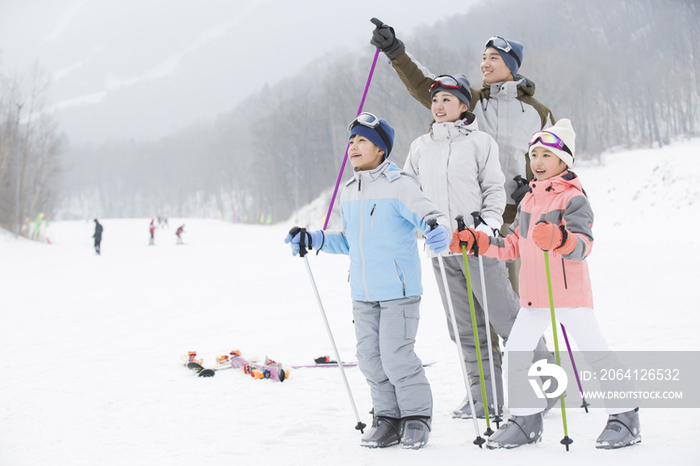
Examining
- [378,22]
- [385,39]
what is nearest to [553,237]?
[385,39]

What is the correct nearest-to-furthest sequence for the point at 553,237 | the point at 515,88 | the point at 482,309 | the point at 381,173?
the point at 553,237 → the point at 381,173 → the point at 482,309 → the point at 515,88

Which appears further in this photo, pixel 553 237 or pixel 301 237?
pixel 301 237

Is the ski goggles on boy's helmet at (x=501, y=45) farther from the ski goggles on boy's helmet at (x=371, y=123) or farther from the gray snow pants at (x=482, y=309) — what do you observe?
the gray snow pants at (x=482, y=309)

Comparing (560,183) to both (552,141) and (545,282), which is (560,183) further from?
(545,282)

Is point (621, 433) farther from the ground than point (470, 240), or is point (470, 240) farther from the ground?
point (470, 240)

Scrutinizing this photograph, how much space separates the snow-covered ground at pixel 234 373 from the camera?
7.79 feet

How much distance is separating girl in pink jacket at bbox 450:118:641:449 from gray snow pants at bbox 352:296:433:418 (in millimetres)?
381

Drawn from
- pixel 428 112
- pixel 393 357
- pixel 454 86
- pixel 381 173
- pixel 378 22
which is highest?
pixel 428 112

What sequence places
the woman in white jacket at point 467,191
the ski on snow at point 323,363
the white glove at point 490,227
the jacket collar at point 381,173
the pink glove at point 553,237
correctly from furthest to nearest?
the ski on snow at point 323,363
the woman in white jacket at point 467,191
the jacket collar at point 381,173
the white glove at point 490,227
the pink glove at point 553,237

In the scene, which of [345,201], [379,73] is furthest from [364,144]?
[379,73]

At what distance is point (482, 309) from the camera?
2.85 metres

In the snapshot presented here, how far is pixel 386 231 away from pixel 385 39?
119 cm

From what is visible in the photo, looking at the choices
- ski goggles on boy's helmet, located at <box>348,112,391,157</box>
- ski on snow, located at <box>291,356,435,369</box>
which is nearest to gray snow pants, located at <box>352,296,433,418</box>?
ski goggles on boy's helmet, located at <box>348,112,391,157</box>

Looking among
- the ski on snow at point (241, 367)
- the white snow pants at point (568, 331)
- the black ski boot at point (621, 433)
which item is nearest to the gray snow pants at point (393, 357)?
the white snow pants at point (568, 331)
